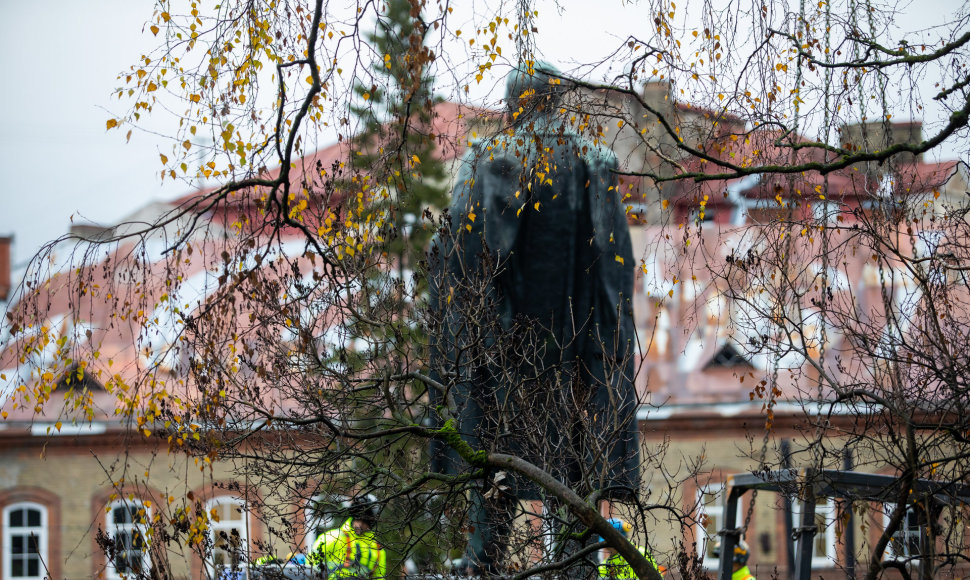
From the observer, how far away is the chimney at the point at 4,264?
27438mm

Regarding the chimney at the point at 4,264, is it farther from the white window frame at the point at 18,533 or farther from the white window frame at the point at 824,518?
the white window frame at the point at 824,518

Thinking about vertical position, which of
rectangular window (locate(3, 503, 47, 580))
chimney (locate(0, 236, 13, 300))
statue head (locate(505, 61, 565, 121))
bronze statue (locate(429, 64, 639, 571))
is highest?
chimney (locate(0, 236, 13, 300))

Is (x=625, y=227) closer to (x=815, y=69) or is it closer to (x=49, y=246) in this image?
(x=815, y=69)

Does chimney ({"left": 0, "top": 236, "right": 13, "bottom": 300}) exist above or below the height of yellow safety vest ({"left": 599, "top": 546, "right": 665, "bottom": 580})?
above

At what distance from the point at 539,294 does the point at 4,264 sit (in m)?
23.4

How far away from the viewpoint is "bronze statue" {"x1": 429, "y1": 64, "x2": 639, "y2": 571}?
19.8 ft

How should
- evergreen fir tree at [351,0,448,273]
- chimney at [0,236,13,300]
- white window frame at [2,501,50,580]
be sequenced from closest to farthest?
evergreen fir tree at [351,0,448,273] < white window frame at [2,501,50,580] < chimney at [0,236,13,300]

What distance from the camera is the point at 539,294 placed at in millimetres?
7078

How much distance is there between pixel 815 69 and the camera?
6.56 m

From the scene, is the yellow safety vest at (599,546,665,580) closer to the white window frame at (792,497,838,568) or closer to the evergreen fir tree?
the white window frame at (792,497,838,568)

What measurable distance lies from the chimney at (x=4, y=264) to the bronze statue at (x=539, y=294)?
884 inches

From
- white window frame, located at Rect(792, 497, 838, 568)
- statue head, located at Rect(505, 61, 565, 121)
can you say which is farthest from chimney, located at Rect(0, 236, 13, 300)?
statue head, located at Rect(505, 61, 565, 121)

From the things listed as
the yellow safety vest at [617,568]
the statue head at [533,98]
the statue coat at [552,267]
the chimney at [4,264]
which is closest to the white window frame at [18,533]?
the chimney at [4,264]

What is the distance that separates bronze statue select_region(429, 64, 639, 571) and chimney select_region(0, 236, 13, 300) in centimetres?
2246
